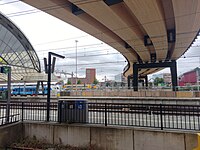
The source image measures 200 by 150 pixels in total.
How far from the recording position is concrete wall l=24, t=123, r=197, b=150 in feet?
17.8

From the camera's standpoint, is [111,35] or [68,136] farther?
[111,35]

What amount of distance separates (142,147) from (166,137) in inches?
36.0

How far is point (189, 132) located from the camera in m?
5.39

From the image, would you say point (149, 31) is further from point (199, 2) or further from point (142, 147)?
point (142, 147)

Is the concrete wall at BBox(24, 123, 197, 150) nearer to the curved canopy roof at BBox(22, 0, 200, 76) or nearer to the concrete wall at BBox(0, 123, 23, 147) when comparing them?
the concrete wall at BBox(0, 123, 23, 147)

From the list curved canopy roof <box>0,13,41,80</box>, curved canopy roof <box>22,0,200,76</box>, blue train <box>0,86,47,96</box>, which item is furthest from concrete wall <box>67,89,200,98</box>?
blue train <box>0,86,47,96</box>

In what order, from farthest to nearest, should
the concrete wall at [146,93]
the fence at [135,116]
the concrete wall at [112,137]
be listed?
the concrete wall at [146,93], the fence at [135,116], the concrete wall at [112,137]

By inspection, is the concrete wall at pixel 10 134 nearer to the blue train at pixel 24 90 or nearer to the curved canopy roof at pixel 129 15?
the curved canopy roof at pixel 129 15

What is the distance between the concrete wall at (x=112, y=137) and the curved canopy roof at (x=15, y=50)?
2844 centimetres

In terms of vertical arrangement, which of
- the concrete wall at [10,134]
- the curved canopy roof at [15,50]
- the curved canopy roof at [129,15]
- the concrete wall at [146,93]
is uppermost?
the curved canopy roof at [15,50]

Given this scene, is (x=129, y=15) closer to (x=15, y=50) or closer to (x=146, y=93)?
(x=146, y=93)

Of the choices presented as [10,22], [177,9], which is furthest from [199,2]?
[10,22]

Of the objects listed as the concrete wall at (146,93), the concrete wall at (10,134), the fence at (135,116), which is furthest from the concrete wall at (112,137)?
the concrete wall at (146,93)

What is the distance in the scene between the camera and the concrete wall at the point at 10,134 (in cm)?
646
